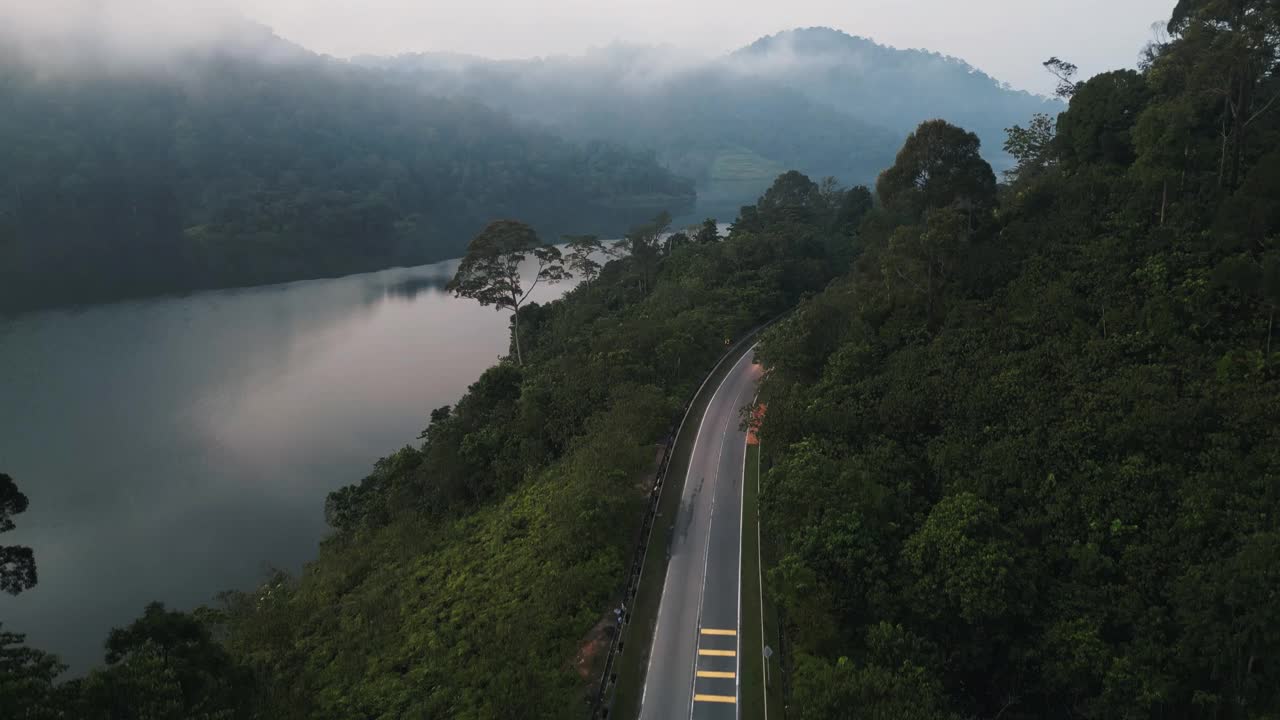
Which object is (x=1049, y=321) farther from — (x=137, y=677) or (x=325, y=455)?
(x=325, y=455)

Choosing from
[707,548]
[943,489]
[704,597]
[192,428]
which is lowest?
[704,597]

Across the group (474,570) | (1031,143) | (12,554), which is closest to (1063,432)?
(474,570)

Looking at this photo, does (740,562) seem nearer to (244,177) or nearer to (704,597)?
(704,597)

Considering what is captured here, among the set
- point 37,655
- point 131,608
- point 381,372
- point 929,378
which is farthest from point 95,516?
point 929,378

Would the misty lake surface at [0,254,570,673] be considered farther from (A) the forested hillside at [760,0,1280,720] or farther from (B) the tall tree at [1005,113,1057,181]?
(B) the tall tree at [1005,113,1057,181]

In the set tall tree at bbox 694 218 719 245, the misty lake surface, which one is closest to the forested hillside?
the misty lake surface

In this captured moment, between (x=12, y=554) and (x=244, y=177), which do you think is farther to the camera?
(x=244, y=177)

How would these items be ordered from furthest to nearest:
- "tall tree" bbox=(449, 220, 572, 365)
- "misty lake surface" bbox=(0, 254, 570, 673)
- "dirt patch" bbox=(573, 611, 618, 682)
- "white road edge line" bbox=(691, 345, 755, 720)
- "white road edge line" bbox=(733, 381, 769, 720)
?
"tall tree" bbox=(449, 220, 572, 365) → "misty lake surface" bbox=(0, 254, 570, 673) → "dirt patch" bbox=(573, 611, 618, 682) → "white road edge line" bbox=(691, 345, 755, 720) → "white road edge line" bbox=(733, 381, 769, 720)
